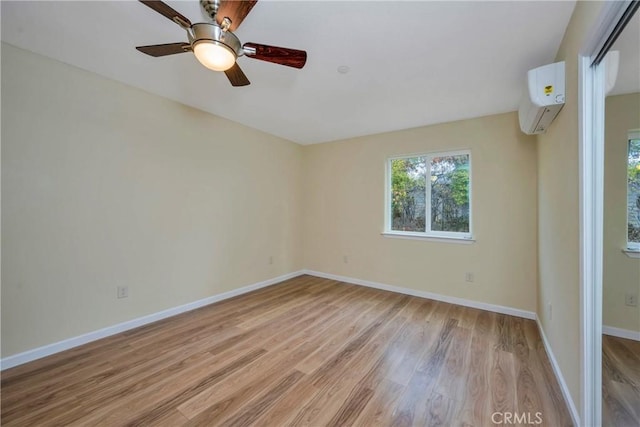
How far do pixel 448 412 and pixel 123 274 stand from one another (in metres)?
2.93

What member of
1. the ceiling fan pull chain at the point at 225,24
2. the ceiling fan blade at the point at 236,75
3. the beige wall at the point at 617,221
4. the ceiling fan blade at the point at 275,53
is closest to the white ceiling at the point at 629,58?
the beige wall at the point at 617,221

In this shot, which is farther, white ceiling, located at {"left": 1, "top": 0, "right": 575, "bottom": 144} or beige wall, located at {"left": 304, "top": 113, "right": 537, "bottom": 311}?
beige wall, located at {"left": 304, "top": 113, "right": 537, "bottom": 311}

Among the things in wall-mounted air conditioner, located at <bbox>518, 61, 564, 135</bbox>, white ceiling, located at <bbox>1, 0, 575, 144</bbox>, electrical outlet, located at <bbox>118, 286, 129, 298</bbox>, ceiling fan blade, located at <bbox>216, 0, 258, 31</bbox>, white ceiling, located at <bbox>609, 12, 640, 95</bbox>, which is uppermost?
white ceiling, located at <bbox>1, 0, 575, 144</bbox>

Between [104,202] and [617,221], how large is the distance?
3569 millimetres

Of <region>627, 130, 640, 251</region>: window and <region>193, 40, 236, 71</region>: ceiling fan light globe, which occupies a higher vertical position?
<region>193, 40, 236, 71</region>: ceiling fan light globe

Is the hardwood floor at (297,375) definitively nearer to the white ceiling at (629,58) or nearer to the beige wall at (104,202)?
the beige wall at (104,202)

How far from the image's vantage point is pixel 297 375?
72.5 inches

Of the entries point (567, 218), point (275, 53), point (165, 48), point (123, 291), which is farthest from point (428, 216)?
point (123, 291)

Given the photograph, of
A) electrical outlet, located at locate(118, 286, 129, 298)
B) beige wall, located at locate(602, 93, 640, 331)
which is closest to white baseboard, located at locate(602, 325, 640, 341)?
beige wall, located at locate(602, 93, 640, 331)

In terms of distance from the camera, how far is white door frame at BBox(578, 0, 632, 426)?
3.97ft

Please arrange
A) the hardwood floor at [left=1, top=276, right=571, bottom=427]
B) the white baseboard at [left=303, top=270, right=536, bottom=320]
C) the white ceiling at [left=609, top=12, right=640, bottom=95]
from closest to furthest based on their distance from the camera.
Result: the white ceiling at [left=609, top=12, right=640, bottom=95] < the hardwood floor at [left=1, top=276, right=571, bottom=427] < the white baseboard at [left=303, top=270, right=536, bottom=320]

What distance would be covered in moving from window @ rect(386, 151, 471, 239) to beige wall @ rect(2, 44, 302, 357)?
227 centimetres

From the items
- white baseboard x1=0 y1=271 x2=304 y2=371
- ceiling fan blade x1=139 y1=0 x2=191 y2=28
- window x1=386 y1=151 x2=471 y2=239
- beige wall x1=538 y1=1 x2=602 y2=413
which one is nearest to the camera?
ceiling fan blade x1=139 y1=0 x2=191 y2=28

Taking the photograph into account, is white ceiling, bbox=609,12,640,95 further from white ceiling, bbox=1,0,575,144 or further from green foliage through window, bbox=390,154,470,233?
green foliage through window, bbox=390,154,470,233
